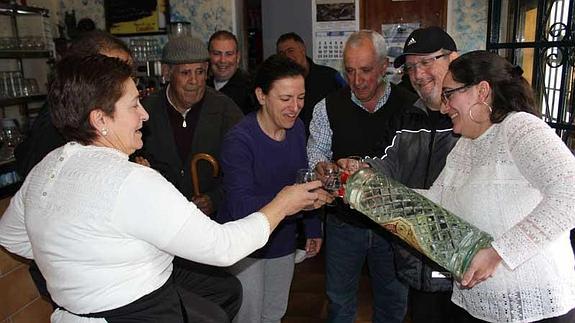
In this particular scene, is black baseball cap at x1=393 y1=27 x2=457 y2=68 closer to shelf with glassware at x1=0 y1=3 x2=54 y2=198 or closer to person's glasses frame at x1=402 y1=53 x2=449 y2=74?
person's glasses frame at x1=402 y1=53 x2=449 y2=74

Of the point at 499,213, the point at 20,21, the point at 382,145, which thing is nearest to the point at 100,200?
the point at 499,213

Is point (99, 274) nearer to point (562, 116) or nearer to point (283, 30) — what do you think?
point (562, 116)

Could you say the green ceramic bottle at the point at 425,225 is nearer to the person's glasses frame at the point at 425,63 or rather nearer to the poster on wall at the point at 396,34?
the person's glasses frame at the point at 425,63

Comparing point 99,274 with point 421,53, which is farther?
point 421,53

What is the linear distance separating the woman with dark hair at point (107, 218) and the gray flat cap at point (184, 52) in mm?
1009

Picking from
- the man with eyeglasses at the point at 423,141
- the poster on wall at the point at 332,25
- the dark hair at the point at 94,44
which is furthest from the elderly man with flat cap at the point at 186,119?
the poster on wall at the point at 332,25

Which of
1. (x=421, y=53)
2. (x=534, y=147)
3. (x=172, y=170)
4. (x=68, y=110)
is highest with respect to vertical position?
(x=421, y=53)

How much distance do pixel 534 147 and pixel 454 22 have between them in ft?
9.58

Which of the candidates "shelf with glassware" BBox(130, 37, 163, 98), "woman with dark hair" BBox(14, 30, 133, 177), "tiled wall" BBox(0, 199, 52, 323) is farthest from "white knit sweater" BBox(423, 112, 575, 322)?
"shelf with glassware" BBox(130, 37, 163, 98)

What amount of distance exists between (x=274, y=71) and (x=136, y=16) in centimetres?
299

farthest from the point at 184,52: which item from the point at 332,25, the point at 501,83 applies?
the point at 332,25

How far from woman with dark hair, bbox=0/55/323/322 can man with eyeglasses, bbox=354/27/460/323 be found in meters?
0.68

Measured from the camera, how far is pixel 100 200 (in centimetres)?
98

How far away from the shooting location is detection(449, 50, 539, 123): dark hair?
1.21 m
